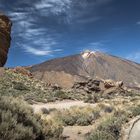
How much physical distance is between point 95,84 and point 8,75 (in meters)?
17.2

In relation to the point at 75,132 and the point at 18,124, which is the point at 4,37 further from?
the point at 18,124

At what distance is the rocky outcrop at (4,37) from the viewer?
52.7 m

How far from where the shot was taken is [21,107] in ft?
39.0

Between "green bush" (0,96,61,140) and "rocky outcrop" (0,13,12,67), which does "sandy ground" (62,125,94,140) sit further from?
"rocky outcrop" (0,13,12,67)

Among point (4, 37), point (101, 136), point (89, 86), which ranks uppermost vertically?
point (4, 37)

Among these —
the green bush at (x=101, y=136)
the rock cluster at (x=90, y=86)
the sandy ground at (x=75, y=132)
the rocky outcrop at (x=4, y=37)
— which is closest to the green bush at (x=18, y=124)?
the green bush at (x=101, y=136)

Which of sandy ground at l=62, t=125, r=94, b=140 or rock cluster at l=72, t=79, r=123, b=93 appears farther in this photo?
rock cluster at l=72, t=79, r=123, b=93

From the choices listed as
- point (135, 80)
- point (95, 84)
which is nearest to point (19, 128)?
point (95, 84)

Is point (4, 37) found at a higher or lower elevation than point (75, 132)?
higher

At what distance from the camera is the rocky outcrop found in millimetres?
52656

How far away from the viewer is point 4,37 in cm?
5334

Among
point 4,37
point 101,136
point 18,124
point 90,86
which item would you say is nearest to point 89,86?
point 90,86

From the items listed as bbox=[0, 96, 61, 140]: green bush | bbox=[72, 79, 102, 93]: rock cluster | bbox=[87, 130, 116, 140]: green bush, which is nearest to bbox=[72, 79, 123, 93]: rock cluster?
bbox=[72, 79, 102, 93]: rock cluster

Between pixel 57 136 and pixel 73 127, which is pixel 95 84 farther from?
pixel 57 136
